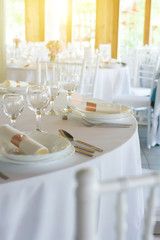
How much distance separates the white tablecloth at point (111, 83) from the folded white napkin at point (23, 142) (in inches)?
134

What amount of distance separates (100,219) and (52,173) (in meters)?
0.36

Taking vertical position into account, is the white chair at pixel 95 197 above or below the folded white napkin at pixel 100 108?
above

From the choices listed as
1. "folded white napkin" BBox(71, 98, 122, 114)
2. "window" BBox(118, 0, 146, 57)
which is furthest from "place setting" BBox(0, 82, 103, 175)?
Answer: "window" BBox(118, 0, 146, 57)

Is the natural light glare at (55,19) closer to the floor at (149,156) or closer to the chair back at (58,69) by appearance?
the chair back at (58,69)

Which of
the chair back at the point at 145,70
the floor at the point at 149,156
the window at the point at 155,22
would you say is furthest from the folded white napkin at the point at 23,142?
the window at the point at 155,22

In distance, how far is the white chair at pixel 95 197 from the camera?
0.51 metres

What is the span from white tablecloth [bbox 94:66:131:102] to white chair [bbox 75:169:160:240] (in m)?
3.91

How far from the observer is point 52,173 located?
98cm

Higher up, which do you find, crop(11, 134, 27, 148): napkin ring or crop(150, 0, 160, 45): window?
crop(150, 0, 160, 45): window

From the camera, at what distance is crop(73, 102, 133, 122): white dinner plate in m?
1.57

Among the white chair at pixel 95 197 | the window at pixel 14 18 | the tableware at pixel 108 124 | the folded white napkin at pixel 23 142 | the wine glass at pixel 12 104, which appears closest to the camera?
the white chair at pixel 95 197

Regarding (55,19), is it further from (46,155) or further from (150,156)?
(46,155)

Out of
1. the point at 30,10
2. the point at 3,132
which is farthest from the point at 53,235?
the point at 30,10

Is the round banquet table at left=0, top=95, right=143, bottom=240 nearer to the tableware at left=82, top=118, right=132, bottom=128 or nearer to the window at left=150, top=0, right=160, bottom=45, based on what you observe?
the tableware at left=82, top=118, right=132, bottom=128
